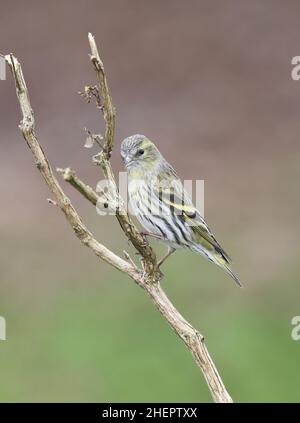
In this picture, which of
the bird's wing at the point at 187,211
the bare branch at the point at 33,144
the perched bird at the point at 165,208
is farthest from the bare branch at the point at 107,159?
the bird's wing at the point at 187,211

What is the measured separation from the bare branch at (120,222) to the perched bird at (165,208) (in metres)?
0.57

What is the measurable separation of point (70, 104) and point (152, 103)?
848 mm

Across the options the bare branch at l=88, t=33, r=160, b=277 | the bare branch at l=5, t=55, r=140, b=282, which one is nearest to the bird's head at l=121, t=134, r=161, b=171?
the bare branch at l=88, t=33, r=160, b=277

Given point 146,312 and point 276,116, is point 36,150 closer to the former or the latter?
point 146,312

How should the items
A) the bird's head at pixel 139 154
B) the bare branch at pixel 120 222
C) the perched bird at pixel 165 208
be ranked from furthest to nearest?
1. the perched bird at pixel 165 208
2. the bird's head at pixel 139 154
3. the bare branch at pixel 120 222

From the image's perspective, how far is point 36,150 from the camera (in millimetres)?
2023

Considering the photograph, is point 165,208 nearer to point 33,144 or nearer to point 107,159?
point 107,159

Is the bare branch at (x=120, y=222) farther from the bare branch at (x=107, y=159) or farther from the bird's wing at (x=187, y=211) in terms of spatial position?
the bird's wing at (x=187, y=211)

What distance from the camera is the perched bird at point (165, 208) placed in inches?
112

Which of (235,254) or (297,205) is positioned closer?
(235,254)

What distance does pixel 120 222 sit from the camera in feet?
6.97

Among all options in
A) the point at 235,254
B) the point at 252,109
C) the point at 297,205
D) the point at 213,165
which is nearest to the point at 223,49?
the point at 252,109

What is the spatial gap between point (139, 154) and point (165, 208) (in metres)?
0.26

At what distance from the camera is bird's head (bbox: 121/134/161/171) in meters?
2.63
